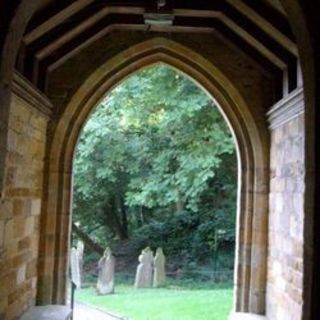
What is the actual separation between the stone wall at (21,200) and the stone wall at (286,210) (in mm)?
1965

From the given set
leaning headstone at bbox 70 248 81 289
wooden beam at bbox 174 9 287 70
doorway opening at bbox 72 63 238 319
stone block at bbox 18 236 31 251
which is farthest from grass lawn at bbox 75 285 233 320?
wooden beam at bbox 174 9 287 70

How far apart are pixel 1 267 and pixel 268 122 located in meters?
2.71

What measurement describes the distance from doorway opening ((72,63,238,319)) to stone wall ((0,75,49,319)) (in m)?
3.24

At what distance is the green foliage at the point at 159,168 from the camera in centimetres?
898

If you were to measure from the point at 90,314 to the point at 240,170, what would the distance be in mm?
3306

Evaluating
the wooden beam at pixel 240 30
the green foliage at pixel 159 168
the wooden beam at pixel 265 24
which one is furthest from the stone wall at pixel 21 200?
the green foliage at pixel 159 168

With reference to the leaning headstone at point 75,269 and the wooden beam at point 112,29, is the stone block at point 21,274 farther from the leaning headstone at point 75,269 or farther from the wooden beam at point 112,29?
the leaning headstone at point 75,269

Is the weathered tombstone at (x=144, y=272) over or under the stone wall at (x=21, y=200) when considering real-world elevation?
under

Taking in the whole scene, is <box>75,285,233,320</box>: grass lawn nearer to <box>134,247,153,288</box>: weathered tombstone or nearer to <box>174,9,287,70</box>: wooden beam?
<box>134,247,153,288</box>: weathered tombstone

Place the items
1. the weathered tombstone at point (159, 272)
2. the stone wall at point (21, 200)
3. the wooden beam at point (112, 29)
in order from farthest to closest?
the weathered tombstone at point (159, 272) < the wooden beam at point (112, 29) < the stone wall at point (21, 200)

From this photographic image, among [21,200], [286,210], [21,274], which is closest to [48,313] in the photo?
[21,274]

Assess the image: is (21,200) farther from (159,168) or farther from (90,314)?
(159,168)

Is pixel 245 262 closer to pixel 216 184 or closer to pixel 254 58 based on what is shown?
pixel 254 58

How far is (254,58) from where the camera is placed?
5.13m
